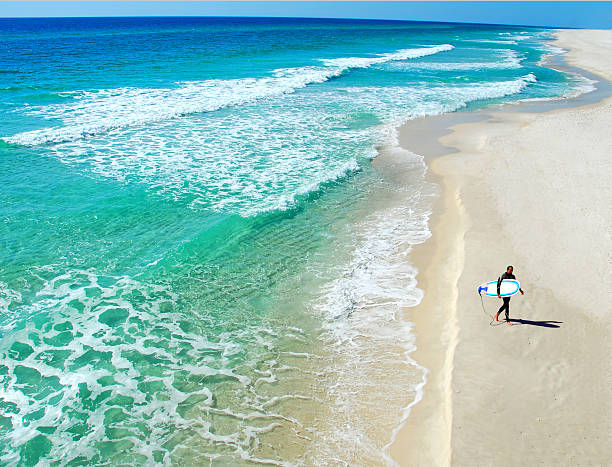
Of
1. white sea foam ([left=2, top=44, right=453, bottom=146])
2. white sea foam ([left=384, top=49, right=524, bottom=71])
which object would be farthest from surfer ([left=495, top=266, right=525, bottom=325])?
white sea foam ([left=384, top=49, right=524, bottom=71])

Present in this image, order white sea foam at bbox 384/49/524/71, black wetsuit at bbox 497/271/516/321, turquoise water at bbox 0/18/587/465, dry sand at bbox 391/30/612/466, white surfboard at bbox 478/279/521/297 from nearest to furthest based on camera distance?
dry sand at bbox 391/30/612/466
turquoise water at bbox 0/18/587/465
white surfboard at bbox 478/279/521/297
black wetsuit at bbox 497/271/516/321
white sea foam at bbox 384/49/524/71

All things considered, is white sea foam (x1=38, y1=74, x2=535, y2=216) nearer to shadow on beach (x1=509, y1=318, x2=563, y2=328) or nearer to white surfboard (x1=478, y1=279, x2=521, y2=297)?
white surfboard (x1=478, y1=279, x2=521, y2=297)

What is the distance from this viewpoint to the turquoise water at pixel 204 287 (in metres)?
7.03

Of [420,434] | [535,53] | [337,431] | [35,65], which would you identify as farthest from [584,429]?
[535,53]

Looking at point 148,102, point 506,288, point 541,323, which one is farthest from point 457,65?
point 506,288

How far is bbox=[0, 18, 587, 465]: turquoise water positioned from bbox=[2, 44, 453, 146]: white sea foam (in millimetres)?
298

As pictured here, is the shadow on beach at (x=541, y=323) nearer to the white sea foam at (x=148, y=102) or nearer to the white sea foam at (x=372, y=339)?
the white sea foam at (x=372, y=339)

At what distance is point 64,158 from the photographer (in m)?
18.5

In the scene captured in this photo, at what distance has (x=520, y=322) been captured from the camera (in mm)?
8656

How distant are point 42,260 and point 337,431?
881 cm

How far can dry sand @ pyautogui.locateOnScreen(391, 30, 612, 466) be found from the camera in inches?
255

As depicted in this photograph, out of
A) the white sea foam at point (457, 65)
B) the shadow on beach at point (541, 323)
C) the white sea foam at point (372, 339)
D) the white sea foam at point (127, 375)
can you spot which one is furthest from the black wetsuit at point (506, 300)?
the white sea foam at point (457, 65)

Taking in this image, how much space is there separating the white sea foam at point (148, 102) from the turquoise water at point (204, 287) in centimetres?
30

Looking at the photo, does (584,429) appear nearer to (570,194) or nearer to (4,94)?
(570,194)
